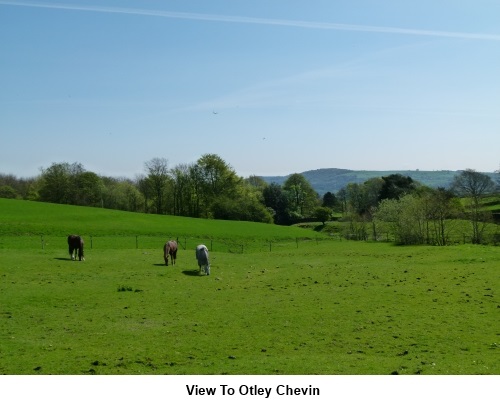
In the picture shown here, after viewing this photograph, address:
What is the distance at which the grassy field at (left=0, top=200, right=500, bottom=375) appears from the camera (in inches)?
443

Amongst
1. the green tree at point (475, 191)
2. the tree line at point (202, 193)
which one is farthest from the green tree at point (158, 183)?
the green tree at point (475, 191)

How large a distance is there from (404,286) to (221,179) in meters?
70.4

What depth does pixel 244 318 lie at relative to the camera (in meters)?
16.3

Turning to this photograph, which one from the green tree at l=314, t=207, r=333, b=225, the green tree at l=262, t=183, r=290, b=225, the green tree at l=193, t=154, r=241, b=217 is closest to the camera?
the green tree at l=193, t=154, r=241, b=217

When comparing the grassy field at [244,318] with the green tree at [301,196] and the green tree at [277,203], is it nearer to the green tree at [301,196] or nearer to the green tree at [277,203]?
the green tree at [277,203]

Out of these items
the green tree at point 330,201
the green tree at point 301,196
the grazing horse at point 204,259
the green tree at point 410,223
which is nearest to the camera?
the grazing horse at point 204,259

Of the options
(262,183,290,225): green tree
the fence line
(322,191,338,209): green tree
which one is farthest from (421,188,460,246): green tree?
(322,191,338,209): green tree

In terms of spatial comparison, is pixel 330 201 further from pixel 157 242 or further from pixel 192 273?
pixel 192 273

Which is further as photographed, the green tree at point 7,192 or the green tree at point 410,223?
the green tree at point 7,192

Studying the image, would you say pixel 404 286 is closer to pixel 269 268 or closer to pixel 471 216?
pixel 269 268

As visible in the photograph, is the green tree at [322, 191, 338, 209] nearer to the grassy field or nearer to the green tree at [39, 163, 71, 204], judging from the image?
the green tree at [39, 163, 71, 204]

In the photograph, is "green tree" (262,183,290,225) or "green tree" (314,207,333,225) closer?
"green tree" (314,207,333,225)

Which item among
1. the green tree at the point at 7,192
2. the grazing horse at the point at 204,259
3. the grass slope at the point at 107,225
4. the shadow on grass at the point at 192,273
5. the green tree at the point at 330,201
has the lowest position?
the shadow on grass at the point at 192,273

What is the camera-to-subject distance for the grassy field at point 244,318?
11242 mm
